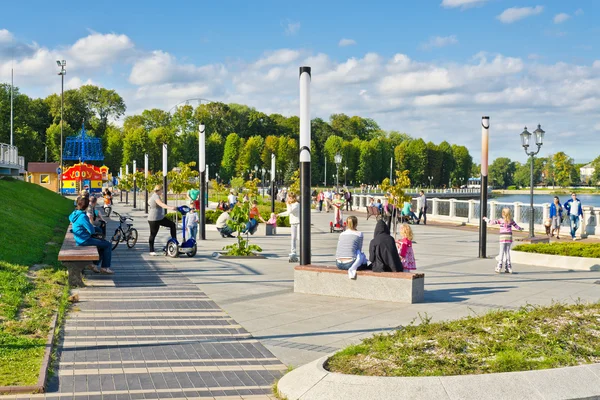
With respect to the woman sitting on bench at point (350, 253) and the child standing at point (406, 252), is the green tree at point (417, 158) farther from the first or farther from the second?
the woman sitting on bench at point (350, 253)

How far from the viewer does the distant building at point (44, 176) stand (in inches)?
2904

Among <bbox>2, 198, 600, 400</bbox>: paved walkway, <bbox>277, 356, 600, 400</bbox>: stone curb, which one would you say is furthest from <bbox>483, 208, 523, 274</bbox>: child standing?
<bbox>277, 356, 600, 400</bbox>: stone curb

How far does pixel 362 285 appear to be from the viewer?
11.1 metres

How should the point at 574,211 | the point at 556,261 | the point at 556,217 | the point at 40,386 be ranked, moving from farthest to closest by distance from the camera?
the point at 556,217, the point at 574,211, the point at 556,261, the point at 40,386

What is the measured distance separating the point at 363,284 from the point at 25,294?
17.2ft

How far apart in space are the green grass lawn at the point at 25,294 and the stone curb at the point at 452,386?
2549 mm

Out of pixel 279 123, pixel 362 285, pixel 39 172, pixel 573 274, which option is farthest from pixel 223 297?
pixel 279 123

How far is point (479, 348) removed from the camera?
6660mm

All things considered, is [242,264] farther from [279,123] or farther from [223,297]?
[279,123]

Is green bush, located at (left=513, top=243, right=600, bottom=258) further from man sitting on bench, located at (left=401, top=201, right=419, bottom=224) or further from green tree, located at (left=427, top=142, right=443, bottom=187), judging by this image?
green tree, located at (left=427, top=142, right=443, bottom=187)

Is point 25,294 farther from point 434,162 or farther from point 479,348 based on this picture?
point 434,162

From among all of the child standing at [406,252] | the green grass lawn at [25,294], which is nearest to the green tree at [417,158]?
the green grass lawn at [25,294]

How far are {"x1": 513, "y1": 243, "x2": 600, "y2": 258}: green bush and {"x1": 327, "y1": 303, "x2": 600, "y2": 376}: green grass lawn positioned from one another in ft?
27.2

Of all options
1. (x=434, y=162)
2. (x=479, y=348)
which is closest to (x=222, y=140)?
(x=434, y=162)
